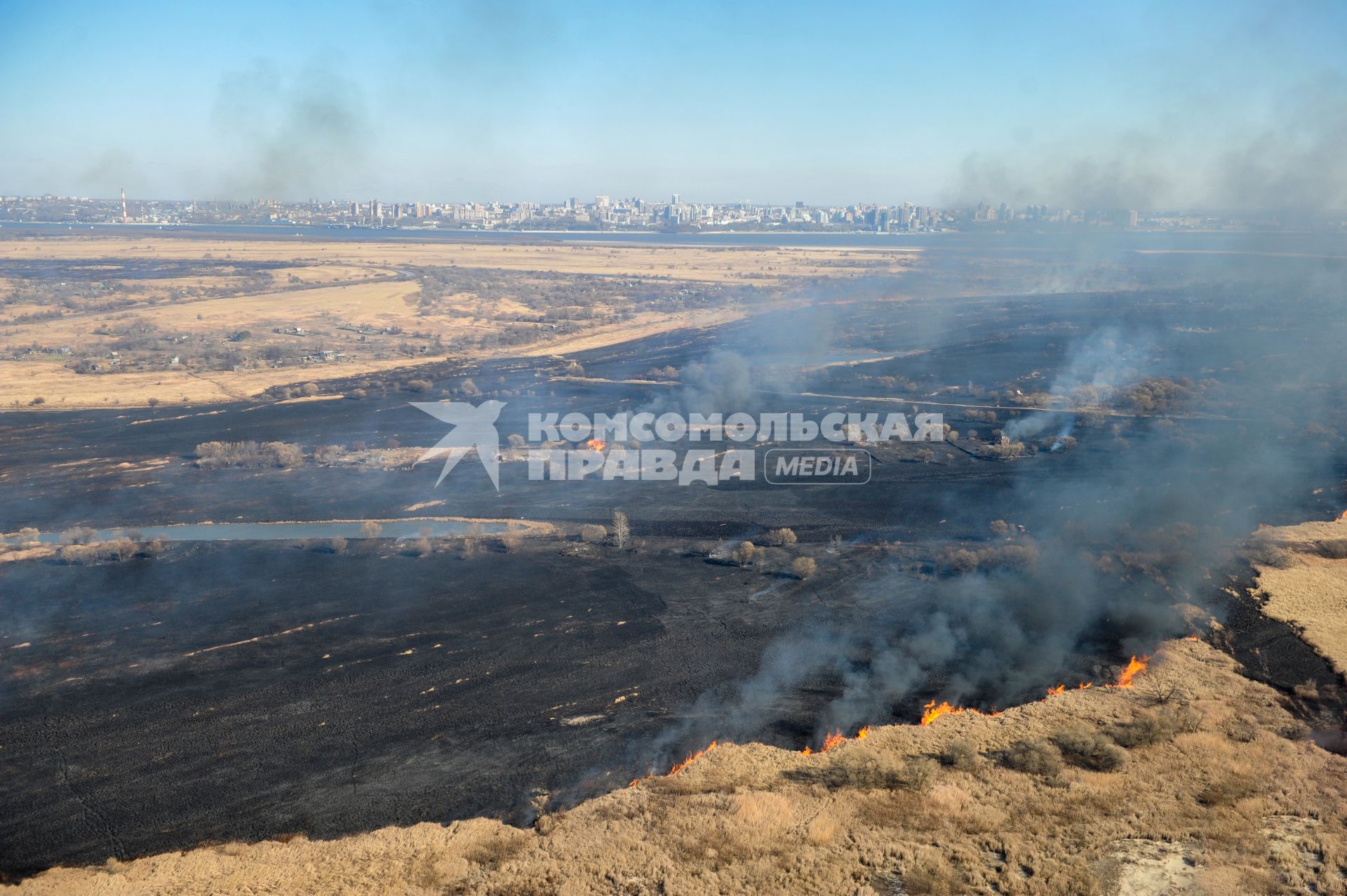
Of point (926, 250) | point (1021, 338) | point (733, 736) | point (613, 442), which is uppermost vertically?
point (926, 250)

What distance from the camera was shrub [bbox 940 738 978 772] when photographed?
2080 cm

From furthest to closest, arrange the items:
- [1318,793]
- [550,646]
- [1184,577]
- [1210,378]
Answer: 1. [1210,378]
2. [1184,577]
3. [550,646]
4. [1318,793]

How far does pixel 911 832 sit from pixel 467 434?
40.0 meters

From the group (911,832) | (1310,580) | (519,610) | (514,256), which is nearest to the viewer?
(911,832)

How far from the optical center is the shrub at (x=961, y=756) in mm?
20797

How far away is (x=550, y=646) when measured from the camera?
27.4 m

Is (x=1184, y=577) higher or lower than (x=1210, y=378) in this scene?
lower

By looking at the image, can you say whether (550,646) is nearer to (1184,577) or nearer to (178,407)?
(1184,577)

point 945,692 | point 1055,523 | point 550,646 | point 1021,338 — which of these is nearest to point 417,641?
point 550,646

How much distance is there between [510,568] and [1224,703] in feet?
76.6

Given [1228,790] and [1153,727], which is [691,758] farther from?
[1228,790]

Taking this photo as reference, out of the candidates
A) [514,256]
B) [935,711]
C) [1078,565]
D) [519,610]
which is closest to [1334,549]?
[1078,565]

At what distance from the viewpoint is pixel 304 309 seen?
102 metres

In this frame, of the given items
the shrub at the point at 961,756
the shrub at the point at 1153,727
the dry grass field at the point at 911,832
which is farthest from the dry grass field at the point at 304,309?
the shrub at the point at 1153,727
